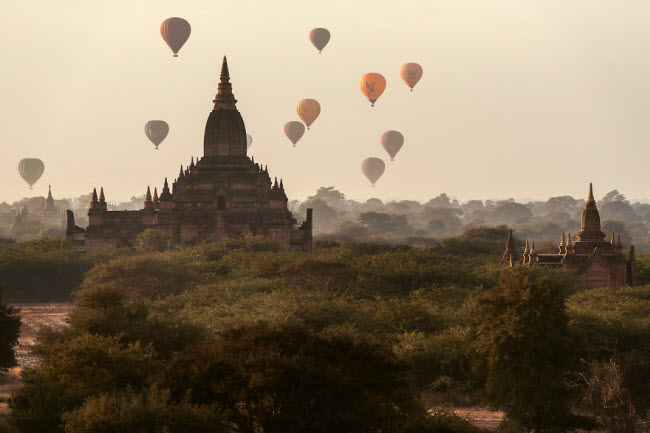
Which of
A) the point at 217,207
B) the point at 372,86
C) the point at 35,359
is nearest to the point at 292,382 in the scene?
the point at 35,359

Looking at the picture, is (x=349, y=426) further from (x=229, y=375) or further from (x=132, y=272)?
(x=132, y=272)

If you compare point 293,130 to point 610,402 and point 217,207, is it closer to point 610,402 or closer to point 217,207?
point 217,207

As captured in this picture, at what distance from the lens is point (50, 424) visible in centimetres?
3266

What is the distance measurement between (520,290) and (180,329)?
12.3 meters

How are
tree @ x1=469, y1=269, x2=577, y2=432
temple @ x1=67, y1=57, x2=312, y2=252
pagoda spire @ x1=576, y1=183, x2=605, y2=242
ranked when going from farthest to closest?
temple @ x1=67, y1=57, x2=312, y2=252 < pagoda spire @ x1=576, y1=183, x2=605, y2=242 < tree @ x1=469, y1=269, x2=577, y2=432

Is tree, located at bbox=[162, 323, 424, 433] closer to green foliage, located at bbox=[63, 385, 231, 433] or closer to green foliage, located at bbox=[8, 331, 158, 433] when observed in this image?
green foliage, located at bbox=[63, 385, 231, 433]

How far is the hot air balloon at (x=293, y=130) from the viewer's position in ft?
535

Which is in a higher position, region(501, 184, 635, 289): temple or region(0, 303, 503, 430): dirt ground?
region(501, 184, 635, 289): temple

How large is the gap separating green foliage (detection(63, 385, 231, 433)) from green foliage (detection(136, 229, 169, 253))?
6221 centimetres

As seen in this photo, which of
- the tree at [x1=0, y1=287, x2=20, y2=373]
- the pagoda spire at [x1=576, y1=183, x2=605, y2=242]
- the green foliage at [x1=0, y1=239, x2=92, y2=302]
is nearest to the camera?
the tree at [x1=0, y1=287, x2=20, y2=373]

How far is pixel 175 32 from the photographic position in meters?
134

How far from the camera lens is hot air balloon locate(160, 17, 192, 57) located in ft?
438

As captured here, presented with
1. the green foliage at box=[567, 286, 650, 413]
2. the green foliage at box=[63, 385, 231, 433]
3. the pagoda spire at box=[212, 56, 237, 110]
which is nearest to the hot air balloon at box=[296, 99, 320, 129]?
the pagoda spire at box=[212, 56, 237, 110]

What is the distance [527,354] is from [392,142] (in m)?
145
